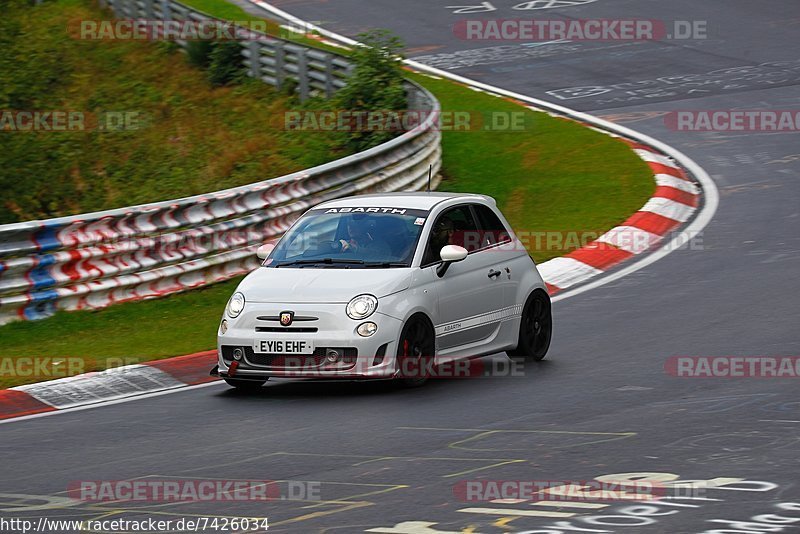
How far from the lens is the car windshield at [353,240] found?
1135 centimetres

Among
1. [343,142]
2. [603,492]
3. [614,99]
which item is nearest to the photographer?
[603,492]

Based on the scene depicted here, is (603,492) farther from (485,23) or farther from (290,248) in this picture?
(485,23)

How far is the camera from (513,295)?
12227 mm

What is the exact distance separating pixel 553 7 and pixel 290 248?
26659mm

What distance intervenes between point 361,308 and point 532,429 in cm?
191

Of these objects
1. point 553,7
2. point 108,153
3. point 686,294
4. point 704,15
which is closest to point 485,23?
point 553,7

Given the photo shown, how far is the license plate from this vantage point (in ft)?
34.9

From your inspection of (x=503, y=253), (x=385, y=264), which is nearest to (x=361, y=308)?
(x=385, y=264)

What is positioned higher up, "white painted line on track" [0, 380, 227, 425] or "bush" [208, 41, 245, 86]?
"bush" [208, 41, 245, 86]

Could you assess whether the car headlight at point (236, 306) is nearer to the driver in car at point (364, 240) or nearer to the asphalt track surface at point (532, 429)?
the asphalt track surface at point (532, 429)

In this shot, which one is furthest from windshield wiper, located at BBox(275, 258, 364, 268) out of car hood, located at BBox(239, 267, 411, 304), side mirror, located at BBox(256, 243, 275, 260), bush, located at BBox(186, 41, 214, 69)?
bush, located at BBox(186, 41, 214, 69)

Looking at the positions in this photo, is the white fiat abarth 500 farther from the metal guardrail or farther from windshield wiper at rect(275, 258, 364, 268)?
the metal guardrail

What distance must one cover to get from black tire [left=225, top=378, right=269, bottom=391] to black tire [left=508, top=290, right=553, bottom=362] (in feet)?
7.66

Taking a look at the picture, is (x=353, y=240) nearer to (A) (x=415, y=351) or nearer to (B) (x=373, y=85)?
(A) (x=415, y=351)
